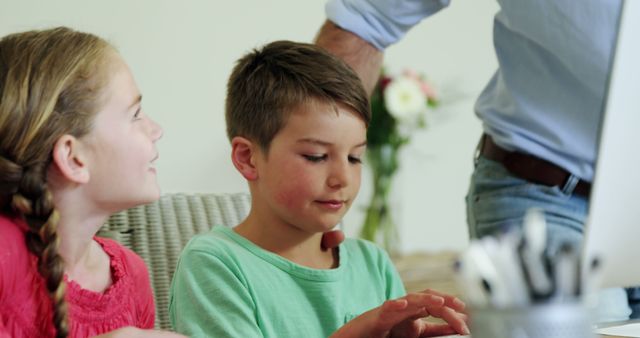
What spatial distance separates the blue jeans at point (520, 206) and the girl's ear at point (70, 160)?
0.61 m

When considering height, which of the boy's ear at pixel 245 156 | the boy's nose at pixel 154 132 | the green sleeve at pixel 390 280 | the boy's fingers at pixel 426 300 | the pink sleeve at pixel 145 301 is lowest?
the green sleeve at pixel 390 280

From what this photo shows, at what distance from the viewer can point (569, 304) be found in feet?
1.84

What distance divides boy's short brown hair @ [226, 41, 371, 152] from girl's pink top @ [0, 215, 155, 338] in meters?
0.25

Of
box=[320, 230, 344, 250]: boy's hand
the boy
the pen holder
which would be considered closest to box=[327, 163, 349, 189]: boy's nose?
the boy

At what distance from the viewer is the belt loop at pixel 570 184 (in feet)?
4.68

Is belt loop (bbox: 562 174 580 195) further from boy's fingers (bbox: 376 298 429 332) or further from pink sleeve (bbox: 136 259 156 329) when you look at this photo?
pink sleeve (bbox: 136 259 156 329)

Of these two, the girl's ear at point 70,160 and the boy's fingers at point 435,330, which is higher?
the girl's ear at point 70,160

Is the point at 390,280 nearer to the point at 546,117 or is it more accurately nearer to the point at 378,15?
the point at 546,117

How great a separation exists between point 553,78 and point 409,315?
52cm

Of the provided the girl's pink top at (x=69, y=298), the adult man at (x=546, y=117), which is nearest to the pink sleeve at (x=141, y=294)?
the girl's pink top at (x=69, y=298)

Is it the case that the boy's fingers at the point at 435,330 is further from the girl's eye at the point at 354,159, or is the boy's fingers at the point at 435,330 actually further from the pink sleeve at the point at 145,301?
the pink sleeve at the point at 145,301

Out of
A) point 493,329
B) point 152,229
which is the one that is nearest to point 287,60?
point 152,229

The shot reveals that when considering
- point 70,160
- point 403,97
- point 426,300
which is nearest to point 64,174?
point 70,160

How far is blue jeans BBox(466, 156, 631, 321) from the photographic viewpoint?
4.42ft
